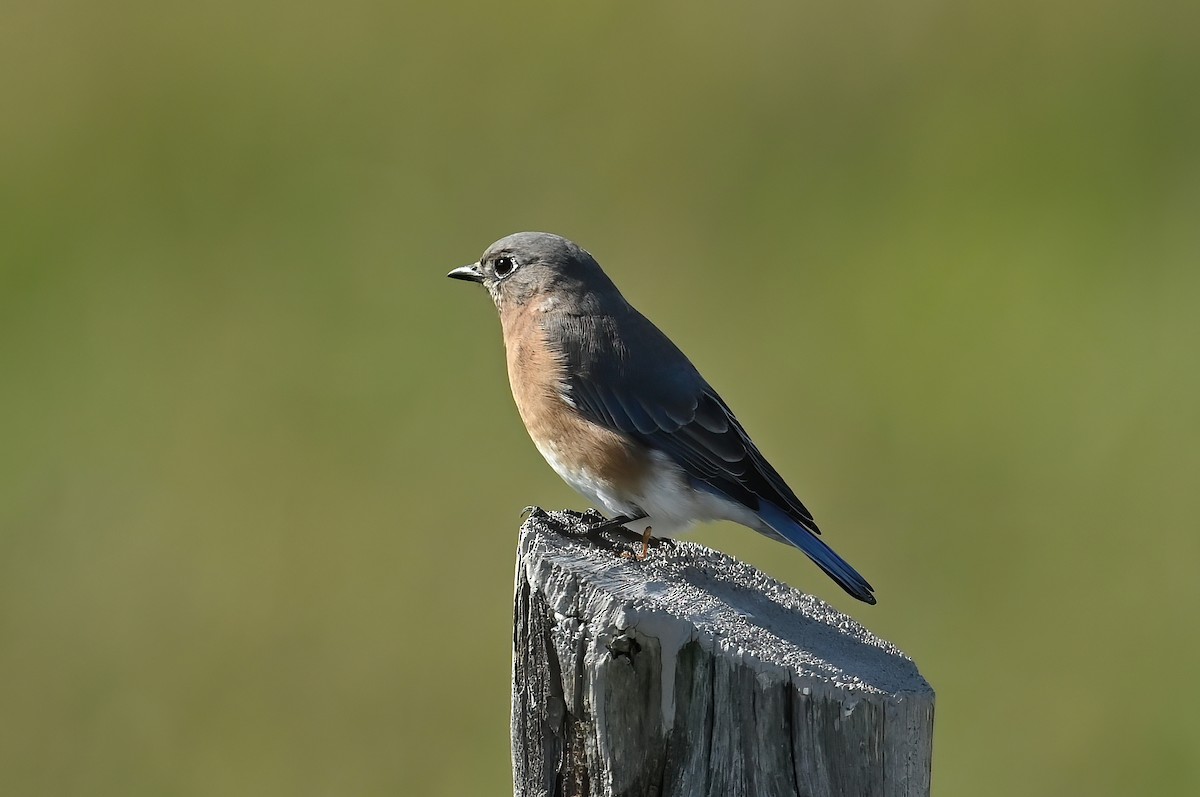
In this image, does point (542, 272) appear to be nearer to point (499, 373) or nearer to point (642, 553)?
point (642, 553)

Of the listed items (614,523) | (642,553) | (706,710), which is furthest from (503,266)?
(706,710)

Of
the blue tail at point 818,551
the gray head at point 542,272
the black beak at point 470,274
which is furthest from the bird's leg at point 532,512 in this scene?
the black beak at point 470,274

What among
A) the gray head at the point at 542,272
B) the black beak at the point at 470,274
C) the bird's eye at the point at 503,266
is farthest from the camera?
the black beak at the point at 470,274

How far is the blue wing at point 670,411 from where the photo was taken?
18.1 feet

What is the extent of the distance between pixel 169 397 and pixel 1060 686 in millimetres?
6198

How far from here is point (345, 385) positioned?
10695 mm

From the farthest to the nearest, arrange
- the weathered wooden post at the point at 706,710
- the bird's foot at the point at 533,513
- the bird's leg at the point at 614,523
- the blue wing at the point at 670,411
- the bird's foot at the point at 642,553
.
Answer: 1. the blue wing at the point at 670,411
2. the bird's leg at the point at 614,523
3. the bird's foot at the point at 533,513
4. the bird's foot at the point at 642,553
5. the weathered wooden post at the point at 706,710

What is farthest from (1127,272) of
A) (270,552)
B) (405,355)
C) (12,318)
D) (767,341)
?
(12,318)

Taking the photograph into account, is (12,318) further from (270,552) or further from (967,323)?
(967,323)

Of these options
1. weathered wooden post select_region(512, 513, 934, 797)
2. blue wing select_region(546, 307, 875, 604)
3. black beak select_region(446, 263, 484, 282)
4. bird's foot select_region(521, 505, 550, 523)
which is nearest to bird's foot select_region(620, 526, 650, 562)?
bird's foot select_region(521, 505, 550, 523)

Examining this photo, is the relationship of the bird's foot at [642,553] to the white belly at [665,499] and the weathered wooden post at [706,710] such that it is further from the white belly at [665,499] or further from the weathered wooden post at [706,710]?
the weathered wooden post at [706,710]

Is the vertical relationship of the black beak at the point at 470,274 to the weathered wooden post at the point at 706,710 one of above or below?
above

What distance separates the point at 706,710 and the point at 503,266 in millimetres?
3308

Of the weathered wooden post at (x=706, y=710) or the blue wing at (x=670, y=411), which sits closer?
the weathered wooden post at (x=706, y=710)
